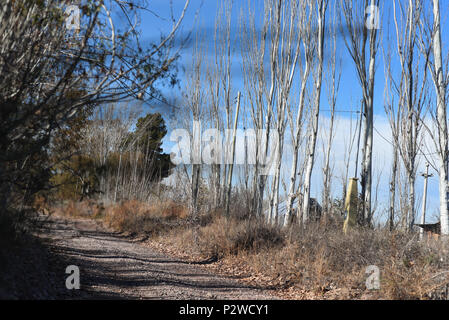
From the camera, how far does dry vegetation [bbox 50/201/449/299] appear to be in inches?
248

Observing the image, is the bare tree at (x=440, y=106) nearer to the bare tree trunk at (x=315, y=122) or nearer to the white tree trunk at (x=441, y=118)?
the white tree trunk at (x=441, y=118)

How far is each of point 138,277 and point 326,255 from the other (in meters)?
3.63

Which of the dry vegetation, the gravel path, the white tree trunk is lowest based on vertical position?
the gravel path

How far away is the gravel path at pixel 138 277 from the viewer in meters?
6.93

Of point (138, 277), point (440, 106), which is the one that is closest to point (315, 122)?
point (440, 106)

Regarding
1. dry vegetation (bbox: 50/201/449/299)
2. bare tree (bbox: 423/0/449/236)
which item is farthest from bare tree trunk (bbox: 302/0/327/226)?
bare tree (bbox: 423/0/449/236)

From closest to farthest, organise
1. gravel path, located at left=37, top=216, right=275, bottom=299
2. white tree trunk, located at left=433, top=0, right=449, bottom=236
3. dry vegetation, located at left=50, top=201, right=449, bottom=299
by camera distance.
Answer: dry vegetation, located at left=50, top=201, right=449, bottom=299 < gravel path, located at left=37, top=216, right=275, bottom=299 < white tree trunk, located at left=433, top=0, right=449, bottom=236

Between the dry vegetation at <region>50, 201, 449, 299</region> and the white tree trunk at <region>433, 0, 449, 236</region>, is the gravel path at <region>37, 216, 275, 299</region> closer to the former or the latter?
the dry vegetation at <region>50, 201, 449, 299</region>

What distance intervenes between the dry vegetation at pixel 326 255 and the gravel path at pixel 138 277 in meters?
0.87

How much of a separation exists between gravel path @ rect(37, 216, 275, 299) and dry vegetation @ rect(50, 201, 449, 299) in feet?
2.84

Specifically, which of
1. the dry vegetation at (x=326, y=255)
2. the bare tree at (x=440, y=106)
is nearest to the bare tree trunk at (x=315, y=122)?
the dry vegetation at (x=326, y=255)

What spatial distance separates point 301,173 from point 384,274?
900 cm
